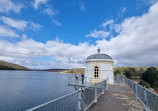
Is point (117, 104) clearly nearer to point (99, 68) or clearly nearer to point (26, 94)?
point (99, 68)

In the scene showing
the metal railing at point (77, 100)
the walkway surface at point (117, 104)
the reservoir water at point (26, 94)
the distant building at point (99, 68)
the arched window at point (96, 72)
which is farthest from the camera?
the arched window at point (96, 72)

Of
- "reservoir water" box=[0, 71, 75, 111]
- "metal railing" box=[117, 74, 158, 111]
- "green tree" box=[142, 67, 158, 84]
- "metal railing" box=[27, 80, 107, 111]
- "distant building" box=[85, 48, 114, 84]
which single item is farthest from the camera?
"green tree" box=[142, 67, 158, 84]

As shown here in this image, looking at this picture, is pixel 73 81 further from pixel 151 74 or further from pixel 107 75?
pixel 151 74

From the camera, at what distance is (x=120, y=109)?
21.2 feet

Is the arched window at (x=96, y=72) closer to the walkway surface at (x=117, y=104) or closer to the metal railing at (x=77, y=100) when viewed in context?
the walkway surface at (x=117, y=104)

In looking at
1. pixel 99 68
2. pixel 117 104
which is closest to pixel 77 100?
pixel 117 104

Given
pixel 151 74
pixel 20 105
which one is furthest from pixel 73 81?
pixel 151 74

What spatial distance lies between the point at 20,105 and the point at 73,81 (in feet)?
25.4

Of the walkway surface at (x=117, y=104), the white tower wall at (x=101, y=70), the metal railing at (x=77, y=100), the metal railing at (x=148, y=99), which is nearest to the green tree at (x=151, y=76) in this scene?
the white tower wall at (x=101, y=70)

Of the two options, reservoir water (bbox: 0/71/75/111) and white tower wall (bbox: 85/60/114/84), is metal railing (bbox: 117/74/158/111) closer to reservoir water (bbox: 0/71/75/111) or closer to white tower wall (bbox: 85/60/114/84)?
white tower wall (bbox: 85/60/114/84)

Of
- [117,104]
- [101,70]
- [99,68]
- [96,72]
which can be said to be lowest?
[117,104]

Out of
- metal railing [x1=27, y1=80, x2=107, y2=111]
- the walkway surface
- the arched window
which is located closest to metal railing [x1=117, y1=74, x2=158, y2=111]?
the walkway surface

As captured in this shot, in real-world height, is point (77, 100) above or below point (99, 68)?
below

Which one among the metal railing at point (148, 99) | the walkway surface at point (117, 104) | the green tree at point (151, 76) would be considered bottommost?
the walkway surface at point (117, 104)
